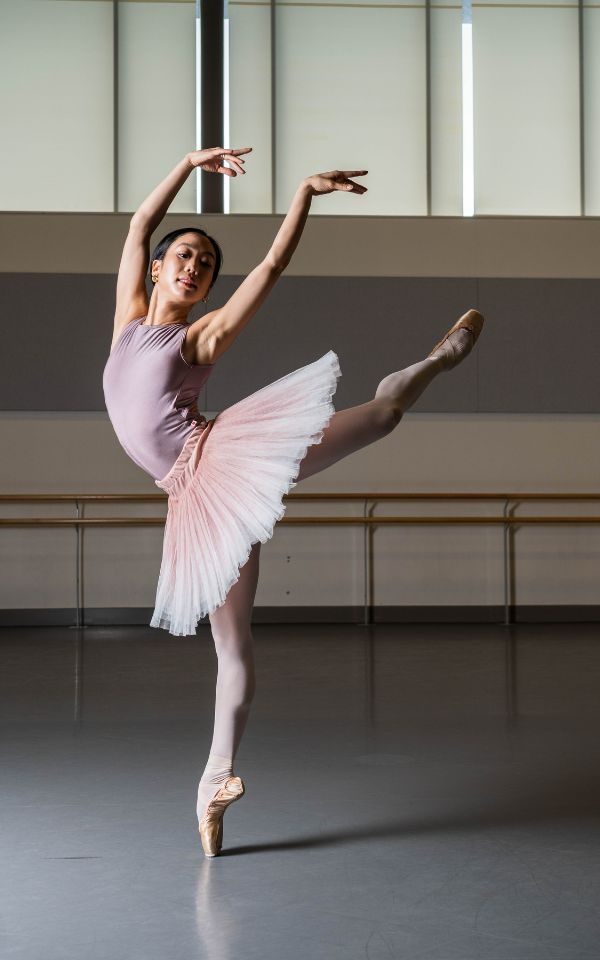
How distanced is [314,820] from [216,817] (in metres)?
0.33

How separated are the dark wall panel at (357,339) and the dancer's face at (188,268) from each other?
16.9 ft

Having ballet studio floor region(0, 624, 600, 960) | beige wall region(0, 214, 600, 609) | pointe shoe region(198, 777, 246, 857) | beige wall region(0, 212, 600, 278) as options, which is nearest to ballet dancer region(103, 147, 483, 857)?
pointe shoe region(198, 777, 246, 857)

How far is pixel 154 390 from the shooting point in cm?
231

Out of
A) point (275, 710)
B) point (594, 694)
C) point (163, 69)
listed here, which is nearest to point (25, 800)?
point (275, 710)

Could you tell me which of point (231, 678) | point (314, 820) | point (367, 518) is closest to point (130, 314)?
point (231, 678)

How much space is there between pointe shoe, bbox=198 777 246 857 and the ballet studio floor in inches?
1.3

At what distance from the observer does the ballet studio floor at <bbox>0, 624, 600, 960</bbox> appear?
1.78 metres

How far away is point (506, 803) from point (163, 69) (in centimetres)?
662

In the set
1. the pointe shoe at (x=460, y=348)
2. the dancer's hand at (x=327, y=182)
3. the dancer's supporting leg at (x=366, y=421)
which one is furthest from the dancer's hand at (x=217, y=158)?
the pointe shoe at (x=460, y=348)

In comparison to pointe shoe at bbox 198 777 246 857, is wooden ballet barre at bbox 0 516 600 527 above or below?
above

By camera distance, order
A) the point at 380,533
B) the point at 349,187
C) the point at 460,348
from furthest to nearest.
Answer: the point at 380,533 → the point at 460,348 → the point at 349,187

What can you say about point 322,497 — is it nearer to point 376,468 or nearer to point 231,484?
point 376,468

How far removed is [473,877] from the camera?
2.06m

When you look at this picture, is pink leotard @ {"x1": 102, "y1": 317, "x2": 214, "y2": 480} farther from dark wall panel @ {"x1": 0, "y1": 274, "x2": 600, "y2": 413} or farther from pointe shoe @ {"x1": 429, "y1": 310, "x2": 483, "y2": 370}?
dark wall panel @ {"x1": 0, "y1": 274, "x2": 600, "y2": 413}
